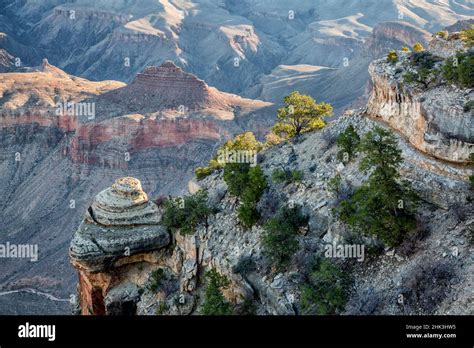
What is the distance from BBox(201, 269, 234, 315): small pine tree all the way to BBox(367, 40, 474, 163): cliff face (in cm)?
954

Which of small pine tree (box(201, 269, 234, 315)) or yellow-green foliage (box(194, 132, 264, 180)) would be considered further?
yellow-green foliage (box(194, 132, 264, 180))

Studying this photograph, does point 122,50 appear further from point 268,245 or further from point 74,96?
point 268,245

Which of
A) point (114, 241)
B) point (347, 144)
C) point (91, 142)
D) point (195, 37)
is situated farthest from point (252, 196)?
point (195, 37)

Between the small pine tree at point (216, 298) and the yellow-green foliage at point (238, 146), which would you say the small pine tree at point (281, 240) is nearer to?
→ the small pine tree at point (216, 298)

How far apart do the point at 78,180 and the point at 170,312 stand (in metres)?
47.1

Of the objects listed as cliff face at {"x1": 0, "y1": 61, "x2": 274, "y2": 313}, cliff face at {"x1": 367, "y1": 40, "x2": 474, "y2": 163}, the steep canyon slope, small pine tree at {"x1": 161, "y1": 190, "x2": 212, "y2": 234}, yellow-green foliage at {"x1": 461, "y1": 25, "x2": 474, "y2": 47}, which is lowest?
the steep canyon slope

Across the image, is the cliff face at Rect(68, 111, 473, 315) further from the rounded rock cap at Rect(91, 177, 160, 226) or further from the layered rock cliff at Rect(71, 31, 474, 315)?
the rounded rock cap at Rect(91, 177, 160, 226)

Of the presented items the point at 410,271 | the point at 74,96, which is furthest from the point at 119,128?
A: the point at 410,271

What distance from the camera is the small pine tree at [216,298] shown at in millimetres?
22000

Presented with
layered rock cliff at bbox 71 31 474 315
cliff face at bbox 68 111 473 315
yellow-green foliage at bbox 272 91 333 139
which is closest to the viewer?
layered rock cliff at bbox 71 31 474 315

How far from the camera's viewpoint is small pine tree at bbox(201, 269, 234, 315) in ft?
72.2

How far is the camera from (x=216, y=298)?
22391mm

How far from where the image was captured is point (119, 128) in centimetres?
7056

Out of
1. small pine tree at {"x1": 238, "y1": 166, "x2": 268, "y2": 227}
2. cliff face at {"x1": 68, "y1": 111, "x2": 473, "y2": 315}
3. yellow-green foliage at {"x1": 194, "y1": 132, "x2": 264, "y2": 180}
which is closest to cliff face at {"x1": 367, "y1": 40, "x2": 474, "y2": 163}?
cliff face at {"x1": 68, "y1": 111, "x2": 473, "y2": 315}
